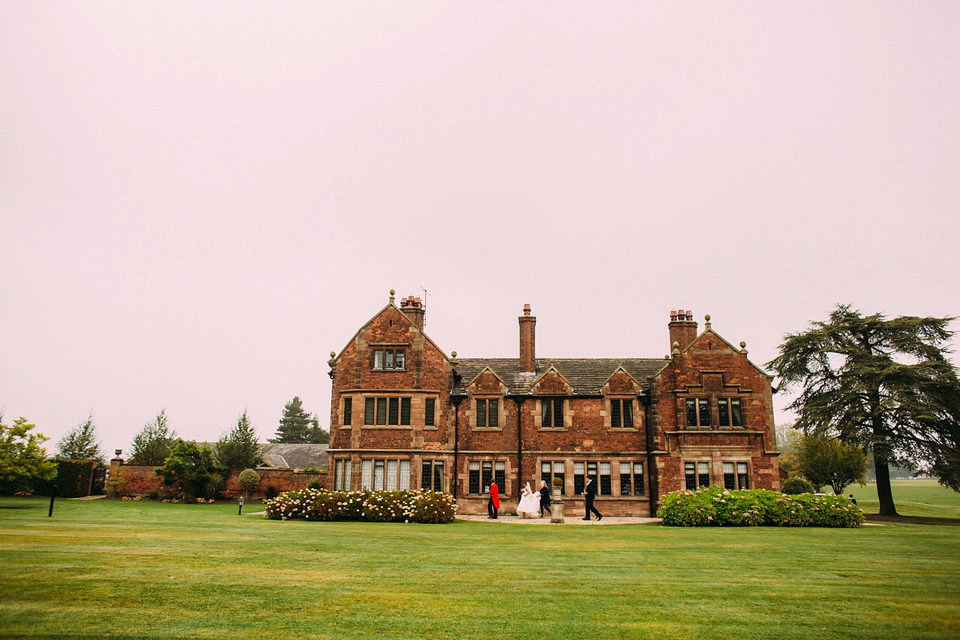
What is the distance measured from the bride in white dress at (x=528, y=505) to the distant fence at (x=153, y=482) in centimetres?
1546

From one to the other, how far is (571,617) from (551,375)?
2524 cm

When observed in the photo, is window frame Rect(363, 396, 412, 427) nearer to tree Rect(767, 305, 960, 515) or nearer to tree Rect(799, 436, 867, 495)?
tree Rect(767, 305, 960, 515)

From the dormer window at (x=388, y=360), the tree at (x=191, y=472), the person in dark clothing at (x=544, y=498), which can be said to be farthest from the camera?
the tree at (x=191, y=472)

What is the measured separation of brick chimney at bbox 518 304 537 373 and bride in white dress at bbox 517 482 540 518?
845 centimetres

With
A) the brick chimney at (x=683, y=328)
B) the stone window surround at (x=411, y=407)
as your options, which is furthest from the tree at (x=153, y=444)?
the brick chimney at (x=683, y=328)

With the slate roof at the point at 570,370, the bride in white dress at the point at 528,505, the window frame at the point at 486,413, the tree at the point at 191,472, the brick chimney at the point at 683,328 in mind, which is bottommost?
the bride in white dress at the point at 528,505

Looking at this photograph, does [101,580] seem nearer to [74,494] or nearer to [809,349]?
[74,494]

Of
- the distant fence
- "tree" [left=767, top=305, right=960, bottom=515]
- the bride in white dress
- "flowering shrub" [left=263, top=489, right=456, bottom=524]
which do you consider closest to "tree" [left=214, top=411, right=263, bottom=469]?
the distant fence

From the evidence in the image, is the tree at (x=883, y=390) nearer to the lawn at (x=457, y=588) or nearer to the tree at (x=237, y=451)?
the lawn at (x=457, y=588)

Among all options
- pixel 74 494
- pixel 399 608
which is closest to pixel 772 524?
pixel 399 608

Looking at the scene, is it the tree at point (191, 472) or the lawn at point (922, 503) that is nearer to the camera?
the tree at point (191, 472)

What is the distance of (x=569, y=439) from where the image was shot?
33.4 meters

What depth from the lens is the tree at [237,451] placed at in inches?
1694

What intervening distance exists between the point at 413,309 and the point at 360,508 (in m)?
13.5
